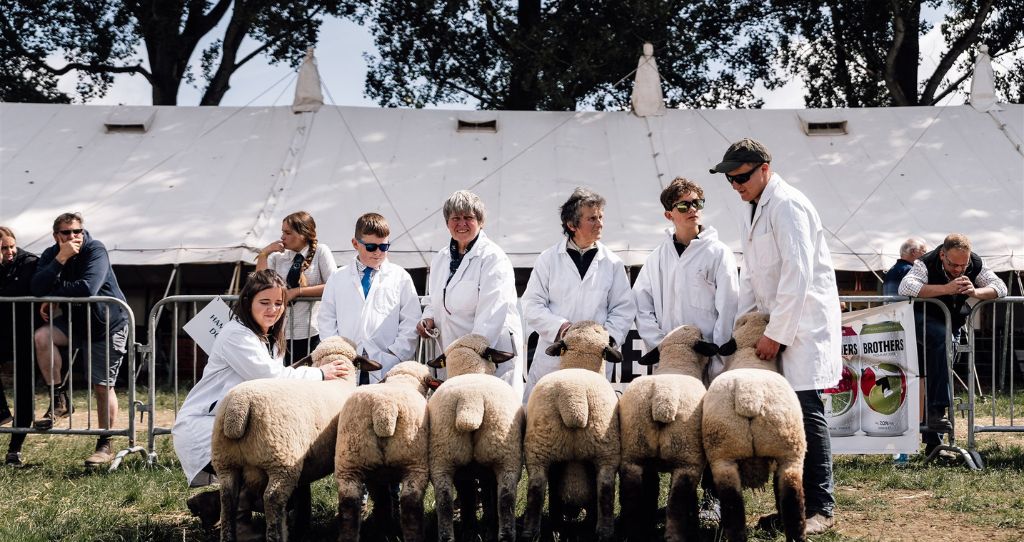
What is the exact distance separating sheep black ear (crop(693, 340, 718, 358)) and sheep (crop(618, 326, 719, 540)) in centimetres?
40

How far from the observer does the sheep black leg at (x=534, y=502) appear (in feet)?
12.7

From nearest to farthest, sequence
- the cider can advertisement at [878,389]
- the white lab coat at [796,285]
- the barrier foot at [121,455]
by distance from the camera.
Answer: the white lab coat at [796,285]
the barrier foot at [121,455]
the cider can advertisement at [878,389]

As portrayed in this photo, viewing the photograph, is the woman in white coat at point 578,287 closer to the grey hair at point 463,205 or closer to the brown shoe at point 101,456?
the grey hair at point 463,205

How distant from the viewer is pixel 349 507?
12.4 feet

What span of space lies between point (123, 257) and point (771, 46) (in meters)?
14.8

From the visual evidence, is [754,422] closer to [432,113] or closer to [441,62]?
[432,113]

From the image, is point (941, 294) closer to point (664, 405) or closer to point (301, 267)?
point (664, 405)

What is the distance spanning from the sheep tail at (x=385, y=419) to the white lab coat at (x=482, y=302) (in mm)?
1048

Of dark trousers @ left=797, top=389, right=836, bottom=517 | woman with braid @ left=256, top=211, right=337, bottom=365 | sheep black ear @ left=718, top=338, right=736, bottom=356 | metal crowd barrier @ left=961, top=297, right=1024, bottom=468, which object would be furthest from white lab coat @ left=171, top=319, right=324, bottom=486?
metal crowd barrier @ left=961, top=297, right=1024, bottom=468

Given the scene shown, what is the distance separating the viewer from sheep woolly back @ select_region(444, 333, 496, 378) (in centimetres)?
449

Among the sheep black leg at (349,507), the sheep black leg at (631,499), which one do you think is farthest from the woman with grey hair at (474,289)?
the sheep black leg at (349,507)

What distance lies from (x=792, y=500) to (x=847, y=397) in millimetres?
2751

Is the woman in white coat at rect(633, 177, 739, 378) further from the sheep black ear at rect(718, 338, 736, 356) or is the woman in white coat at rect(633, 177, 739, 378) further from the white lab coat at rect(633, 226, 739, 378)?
the sheep black ear at rect(718, 338, 736, 356)

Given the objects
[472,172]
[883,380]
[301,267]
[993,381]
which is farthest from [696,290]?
[472,172]
